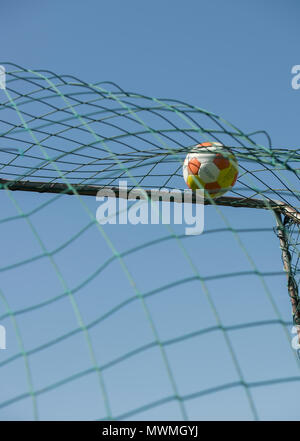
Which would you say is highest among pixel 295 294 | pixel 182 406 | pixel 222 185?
pixel 222 185

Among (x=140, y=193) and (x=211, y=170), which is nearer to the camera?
(x=211, y=170)

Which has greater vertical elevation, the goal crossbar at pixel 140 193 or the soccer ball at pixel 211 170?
the goal crossbar at pixel 140 193

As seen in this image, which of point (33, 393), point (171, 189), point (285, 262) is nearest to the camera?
point (33, 393)

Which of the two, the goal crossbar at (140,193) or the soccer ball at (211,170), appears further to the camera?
Answer: the goal crossbar at (140,193)

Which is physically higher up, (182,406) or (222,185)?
(222,185)

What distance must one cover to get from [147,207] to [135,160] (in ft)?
2.24

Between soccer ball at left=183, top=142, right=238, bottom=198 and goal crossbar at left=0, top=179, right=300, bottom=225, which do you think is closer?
soccer ball at left=183, top=142, right=238, bottom=198

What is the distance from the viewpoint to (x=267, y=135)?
14.0 ft

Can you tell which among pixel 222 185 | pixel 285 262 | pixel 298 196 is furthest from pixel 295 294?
pixel 222 185

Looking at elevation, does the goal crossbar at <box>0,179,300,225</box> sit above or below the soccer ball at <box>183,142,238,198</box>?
above

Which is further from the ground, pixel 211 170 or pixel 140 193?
pixel 140 193
